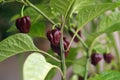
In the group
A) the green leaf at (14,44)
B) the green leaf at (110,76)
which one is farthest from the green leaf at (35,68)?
the green leaf at (110,76)

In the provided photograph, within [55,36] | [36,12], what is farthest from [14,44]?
[36,12]

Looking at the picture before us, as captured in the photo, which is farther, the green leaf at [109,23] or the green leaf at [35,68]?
the green leaf at [109,23]

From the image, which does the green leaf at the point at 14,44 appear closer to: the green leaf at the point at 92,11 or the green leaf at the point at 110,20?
the green leaf at the point at 92,11

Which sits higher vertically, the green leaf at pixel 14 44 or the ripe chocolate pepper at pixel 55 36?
the ripe chocolate pepper at pixel 55 36

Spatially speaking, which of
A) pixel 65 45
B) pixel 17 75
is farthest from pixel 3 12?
pixel 65 45

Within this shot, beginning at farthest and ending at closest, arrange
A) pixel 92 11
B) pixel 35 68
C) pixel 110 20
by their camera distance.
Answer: pixel 110 20 → pixel 92 11 → pixel 35 68

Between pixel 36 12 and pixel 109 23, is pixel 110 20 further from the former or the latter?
pixel 36 12
